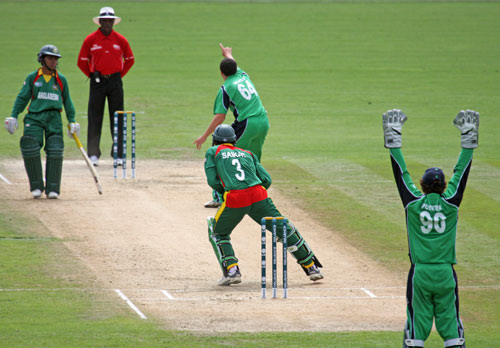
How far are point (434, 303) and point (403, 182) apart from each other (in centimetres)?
101

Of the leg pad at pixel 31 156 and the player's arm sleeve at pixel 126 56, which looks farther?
the player's arm sleeve at pixel 126 56

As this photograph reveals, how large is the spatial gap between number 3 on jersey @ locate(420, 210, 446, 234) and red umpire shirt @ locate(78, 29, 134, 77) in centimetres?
1123

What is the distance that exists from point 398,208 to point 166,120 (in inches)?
438

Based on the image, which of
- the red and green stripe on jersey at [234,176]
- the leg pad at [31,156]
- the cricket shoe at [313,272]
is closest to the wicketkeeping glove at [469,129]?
the red and green stripe on jersey at [234,176]

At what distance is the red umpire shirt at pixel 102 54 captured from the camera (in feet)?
60.7

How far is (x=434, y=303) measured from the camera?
26.7 feet

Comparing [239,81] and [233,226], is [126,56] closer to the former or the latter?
[239,81]

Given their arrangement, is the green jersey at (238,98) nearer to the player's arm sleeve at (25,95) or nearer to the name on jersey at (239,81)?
the name on jersey at (239,81)

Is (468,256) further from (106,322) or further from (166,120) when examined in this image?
(166,120)

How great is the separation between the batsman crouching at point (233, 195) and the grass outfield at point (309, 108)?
1478 mm

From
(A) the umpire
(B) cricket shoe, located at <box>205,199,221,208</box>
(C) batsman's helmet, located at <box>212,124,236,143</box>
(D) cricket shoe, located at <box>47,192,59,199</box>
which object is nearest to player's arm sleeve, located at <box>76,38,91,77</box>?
(A) the umpire

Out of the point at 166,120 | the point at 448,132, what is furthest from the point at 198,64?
the point at 448,132

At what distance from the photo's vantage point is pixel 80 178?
689 inches

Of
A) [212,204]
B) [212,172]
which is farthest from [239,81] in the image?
[212,172]
